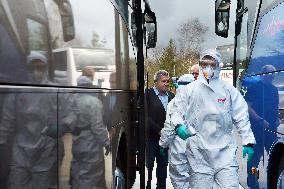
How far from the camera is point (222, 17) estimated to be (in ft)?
26.3

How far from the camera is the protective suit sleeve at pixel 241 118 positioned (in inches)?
209

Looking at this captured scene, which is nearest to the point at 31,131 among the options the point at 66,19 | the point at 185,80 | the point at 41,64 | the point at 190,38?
the point at 41,64

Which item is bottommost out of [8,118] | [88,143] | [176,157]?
[176,157]

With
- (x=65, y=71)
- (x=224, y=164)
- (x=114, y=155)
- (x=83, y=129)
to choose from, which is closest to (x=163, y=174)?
(x=224, y=164)

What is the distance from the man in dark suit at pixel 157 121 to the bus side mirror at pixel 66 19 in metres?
4.30

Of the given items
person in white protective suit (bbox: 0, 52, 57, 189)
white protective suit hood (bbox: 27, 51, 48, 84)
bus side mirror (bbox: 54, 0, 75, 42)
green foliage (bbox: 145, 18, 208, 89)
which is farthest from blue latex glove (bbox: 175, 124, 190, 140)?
green foliage (bbox: 145, 18, 208, 89)

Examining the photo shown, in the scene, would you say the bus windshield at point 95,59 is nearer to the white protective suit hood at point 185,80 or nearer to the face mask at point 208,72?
the face mask at point 208,72

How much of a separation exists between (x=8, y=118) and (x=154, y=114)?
528cm

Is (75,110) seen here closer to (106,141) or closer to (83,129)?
(83,129)

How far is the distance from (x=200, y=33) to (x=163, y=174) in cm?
7116

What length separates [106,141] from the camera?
4.29 m

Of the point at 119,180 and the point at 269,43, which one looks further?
the point at 119,180

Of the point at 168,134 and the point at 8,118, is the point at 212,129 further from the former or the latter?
the point at 8,118

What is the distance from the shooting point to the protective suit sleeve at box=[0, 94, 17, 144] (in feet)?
6.98
